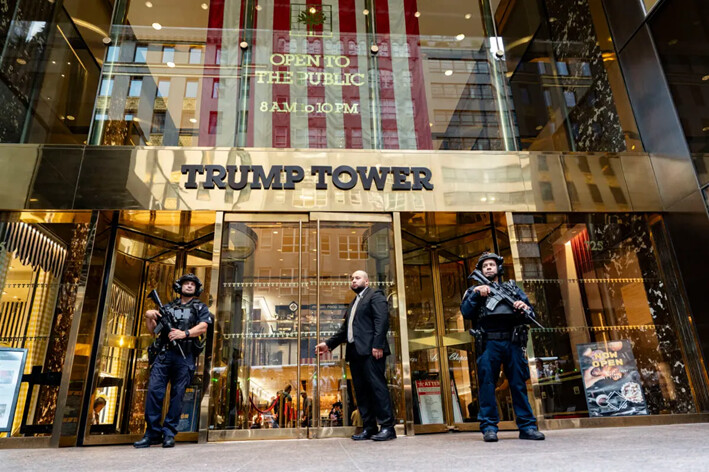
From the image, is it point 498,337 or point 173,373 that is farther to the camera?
point 173,373

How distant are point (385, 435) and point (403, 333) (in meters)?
1.49

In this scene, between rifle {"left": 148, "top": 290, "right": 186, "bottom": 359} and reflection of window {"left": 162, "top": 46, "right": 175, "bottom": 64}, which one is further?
reflection of window {"left": 162, "top": 46, "right": 175, "bottom": 64}

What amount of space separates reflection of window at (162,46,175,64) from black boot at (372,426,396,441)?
602 centimetres

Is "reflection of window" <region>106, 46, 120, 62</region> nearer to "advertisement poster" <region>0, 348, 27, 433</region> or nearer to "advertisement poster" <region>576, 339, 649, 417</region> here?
"advertisement poster" <region>0, 348, 27, 433</region>

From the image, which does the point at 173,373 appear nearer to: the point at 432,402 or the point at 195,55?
the point at 432,402

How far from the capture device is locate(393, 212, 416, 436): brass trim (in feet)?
18.1

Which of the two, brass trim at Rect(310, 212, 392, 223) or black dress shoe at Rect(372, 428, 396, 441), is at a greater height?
brass trim at Rect(310, 212, 392, 223)

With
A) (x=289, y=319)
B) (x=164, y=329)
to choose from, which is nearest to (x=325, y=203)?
(x=289, y=319)

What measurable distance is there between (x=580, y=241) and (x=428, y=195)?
225cm

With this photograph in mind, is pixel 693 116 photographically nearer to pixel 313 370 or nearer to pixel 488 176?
Answer: pixel 488 176

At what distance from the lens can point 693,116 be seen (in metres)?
6.19

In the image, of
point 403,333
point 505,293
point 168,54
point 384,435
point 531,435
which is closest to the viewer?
point 531,435

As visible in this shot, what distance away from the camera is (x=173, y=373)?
4.88 m

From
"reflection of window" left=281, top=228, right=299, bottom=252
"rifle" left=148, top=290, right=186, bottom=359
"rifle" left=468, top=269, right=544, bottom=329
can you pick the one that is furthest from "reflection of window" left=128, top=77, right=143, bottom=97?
"rifle" left=468, top=269, right=544, bottom=329
